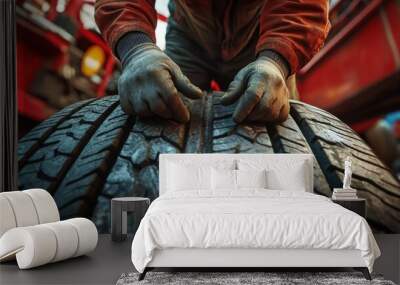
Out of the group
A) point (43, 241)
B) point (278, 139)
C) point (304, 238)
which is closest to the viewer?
point (304, 238)

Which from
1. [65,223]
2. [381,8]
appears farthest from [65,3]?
[381,8]

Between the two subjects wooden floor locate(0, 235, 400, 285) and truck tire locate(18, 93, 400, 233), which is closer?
wooden floor locate(0, 235, 400, 285)

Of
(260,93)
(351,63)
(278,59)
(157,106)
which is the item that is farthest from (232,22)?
(351,63)

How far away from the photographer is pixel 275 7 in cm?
396

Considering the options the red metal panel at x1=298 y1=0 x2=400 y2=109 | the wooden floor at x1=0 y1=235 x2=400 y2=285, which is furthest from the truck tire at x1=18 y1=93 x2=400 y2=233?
the wooden floor at x1=0 y1=235 x2=400 y2=285

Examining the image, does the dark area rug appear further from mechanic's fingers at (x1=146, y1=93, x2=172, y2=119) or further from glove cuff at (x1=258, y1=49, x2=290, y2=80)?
glove cuff at (x1=258, y1=49, x2=290, y2=80)

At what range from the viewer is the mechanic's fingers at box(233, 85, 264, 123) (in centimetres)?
387

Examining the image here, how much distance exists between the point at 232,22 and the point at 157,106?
0.82 meters

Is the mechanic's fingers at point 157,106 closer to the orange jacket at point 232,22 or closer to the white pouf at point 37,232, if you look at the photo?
the orange jacket at point 232,22

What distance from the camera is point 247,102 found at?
12.8ft

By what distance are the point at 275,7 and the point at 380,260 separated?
187 centimetres

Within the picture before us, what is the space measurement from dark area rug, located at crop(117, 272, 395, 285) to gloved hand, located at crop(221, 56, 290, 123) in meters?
1.41

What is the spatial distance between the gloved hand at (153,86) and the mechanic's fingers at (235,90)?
7.3 inches

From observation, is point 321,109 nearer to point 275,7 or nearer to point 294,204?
point 275,7
